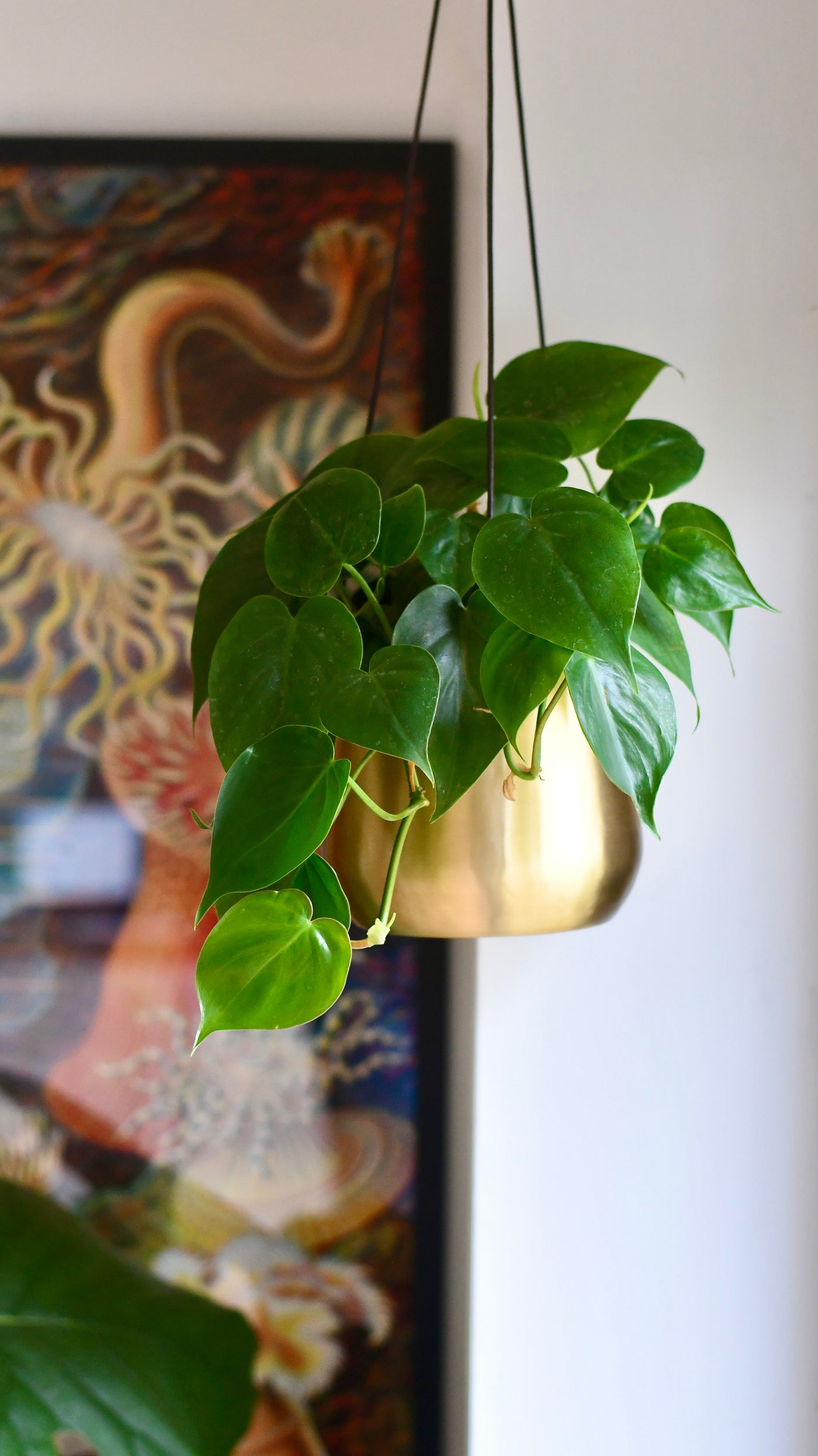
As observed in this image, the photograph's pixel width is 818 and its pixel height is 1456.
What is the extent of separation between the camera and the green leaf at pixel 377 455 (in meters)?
0.56

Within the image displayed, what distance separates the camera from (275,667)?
0.46 metres

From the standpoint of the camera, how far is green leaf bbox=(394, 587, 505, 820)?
0.46 meters

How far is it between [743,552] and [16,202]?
84 cm

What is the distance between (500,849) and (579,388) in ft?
0.90

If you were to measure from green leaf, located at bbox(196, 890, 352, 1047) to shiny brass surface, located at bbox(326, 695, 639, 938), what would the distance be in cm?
12

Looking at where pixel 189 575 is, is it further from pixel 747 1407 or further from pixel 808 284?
pixel 747 1407

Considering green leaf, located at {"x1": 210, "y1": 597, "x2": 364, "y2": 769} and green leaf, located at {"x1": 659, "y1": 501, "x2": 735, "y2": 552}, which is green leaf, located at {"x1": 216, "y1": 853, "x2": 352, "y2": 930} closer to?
green leaf, located at {"x1": 210, "y1": 597, "x2": 364, "y2": 769}

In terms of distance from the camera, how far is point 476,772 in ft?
1.53

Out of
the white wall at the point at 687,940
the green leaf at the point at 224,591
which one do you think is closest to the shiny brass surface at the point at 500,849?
the green leaf at the point at 224,591

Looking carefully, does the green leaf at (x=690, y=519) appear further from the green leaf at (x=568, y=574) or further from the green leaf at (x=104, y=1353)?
the green leaf at (x=104, y=1353)

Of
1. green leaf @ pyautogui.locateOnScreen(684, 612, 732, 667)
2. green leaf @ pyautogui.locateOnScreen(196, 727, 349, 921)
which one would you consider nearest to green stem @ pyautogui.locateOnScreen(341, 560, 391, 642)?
green leaf @ pyautogui.locateOnScreen(196, 727, 349, 921)

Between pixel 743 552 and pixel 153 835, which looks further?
pixel 153 835

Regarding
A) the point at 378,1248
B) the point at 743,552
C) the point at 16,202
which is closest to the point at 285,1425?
the point at 378,1248

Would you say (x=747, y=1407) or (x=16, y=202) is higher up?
(x=16, y=202)
